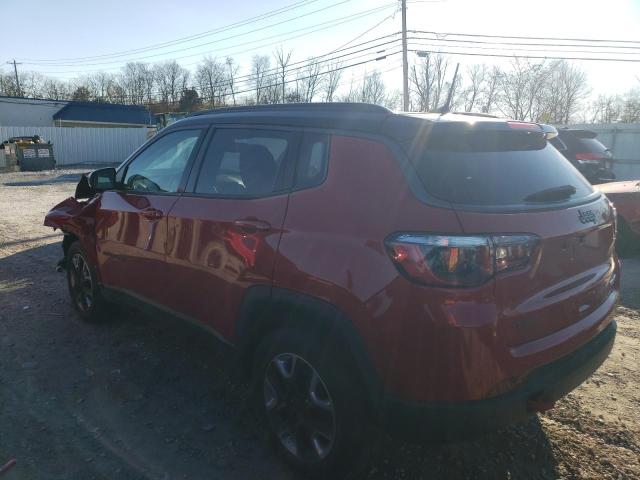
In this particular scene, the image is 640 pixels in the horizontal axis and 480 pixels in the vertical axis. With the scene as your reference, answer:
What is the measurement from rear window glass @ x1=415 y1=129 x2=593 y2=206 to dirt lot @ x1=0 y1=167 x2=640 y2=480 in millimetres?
1418

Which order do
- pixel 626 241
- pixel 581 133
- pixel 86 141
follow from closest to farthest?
pixel 626 241, pixel 581 133, pixel 86 141

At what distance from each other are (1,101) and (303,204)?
54673mm

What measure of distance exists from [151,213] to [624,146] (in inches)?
743

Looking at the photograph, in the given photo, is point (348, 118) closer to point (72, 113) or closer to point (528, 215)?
point (528, 215)

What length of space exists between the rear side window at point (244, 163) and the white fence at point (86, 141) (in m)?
32.3

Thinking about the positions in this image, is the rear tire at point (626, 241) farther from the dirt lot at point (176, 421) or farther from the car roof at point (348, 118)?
the car roof at point (348, 118)

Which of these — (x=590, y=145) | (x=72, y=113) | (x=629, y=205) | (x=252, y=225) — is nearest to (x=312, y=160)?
(x=252, y=225)

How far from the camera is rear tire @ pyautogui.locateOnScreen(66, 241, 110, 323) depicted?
4.41 metres

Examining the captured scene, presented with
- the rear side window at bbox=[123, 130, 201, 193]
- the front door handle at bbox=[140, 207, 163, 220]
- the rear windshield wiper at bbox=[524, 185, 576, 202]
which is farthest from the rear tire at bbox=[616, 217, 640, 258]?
the front door handle at bbox=[140, 207, 163, 220]

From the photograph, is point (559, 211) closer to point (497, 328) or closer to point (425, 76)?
point (497, 328)

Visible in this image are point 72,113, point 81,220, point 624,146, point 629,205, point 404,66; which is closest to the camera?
point 81,220

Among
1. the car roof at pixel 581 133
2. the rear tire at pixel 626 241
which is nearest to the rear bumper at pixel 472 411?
the rear tire at pixel 626 241

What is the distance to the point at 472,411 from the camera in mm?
2006

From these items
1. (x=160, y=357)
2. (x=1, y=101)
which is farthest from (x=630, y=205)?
(x=1, y=101)
